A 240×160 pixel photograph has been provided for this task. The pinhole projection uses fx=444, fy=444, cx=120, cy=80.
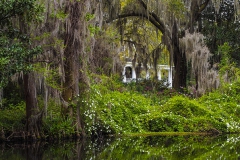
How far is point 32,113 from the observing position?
40.7ft

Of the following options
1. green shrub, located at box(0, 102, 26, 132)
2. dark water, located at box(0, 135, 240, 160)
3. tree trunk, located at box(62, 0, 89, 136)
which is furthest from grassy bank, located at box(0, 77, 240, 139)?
dark water, located at box(0, 135, 240, 160)

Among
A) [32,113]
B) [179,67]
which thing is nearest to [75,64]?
[32,113]

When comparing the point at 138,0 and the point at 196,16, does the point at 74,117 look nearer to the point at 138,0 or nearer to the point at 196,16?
the point at 138,0

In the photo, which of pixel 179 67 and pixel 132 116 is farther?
pixel 179 67

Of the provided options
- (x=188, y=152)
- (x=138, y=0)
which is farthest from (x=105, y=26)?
(x=188, y=152)

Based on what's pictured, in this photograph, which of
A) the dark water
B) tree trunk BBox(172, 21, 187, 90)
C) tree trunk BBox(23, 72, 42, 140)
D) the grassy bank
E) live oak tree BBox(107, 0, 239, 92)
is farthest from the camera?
tree trunk BBox(172, 21, 187, 90)

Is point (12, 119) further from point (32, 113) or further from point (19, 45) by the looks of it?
point (19, 45)

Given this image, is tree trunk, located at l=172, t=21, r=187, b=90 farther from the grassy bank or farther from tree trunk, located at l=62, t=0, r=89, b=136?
tree trunk, located at l=62, t=0, r=89, b=136

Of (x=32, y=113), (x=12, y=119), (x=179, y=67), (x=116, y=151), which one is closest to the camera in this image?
(x=116, y=151)

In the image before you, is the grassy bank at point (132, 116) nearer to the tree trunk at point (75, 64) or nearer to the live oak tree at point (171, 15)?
the tree trunk at point (75, 64)

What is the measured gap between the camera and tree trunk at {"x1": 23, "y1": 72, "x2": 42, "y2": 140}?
12109 millimetres

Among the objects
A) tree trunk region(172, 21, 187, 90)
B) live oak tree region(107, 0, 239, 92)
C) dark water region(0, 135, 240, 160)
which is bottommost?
dark water region(0, 135, 240, 160)

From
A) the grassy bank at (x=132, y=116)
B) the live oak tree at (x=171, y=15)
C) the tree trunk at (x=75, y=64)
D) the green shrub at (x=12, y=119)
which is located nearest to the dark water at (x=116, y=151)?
the green shrub at (x=12, y=119)

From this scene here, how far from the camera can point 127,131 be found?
14133 millimetres
